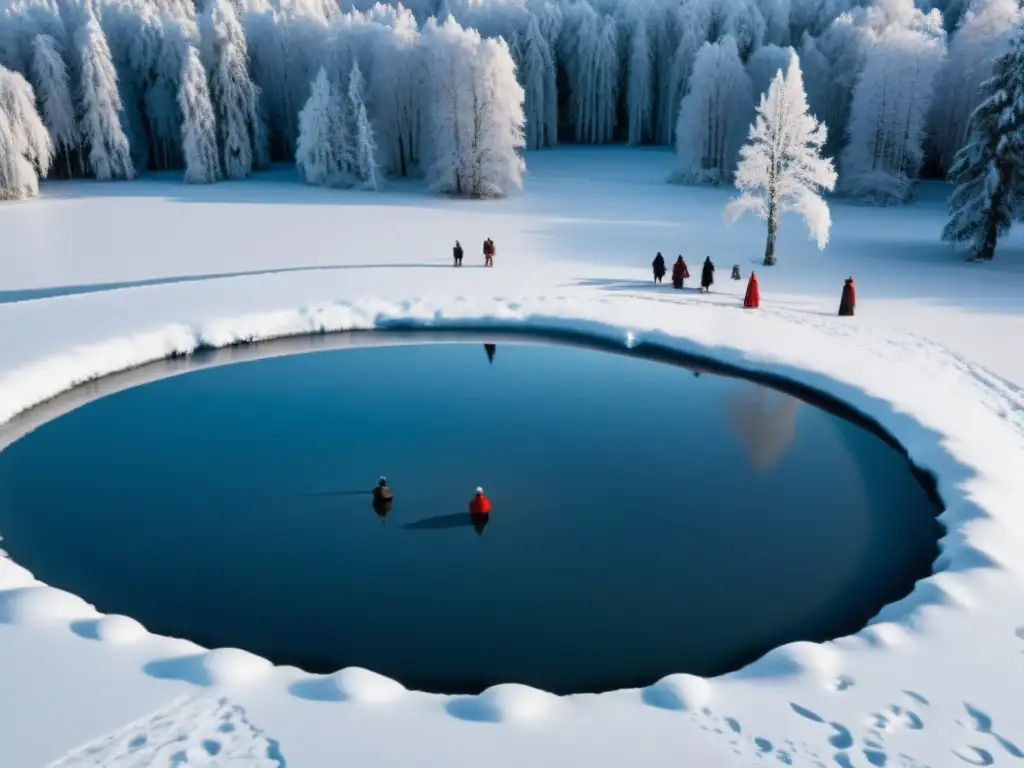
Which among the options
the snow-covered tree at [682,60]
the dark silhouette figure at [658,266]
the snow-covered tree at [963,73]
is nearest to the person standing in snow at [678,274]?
the dark silhouette figure at [658,266]

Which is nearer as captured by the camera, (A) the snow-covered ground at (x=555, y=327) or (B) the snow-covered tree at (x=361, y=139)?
(A) the snow-covered ground at (x=555, y=327)

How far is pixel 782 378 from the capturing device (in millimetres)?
16469

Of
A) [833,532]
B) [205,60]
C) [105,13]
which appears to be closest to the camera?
[833,532]

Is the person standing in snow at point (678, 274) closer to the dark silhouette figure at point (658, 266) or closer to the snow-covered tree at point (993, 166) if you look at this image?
the dark silhouette figure at point (658, 266)

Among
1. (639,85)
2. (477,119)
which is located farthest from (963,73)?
(639,85)

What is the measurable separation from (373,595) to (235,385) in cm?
831

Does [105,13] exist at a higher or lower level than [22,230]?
higher

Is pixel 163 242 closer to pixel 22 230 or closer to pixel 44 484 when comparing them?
pixel 22 230

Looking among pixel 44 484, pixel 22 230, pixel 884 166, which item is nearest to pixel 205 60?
pixel 22 230

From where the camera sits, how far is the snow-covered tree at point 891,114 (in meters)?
40.3

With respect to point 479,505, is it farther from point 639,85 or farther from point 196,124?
point 639,85

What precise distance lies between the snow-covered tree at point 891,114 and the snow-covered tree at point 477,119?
17325mm

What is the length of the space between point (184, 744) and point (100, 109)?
163ft

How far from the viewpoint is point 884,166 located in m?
41.8
